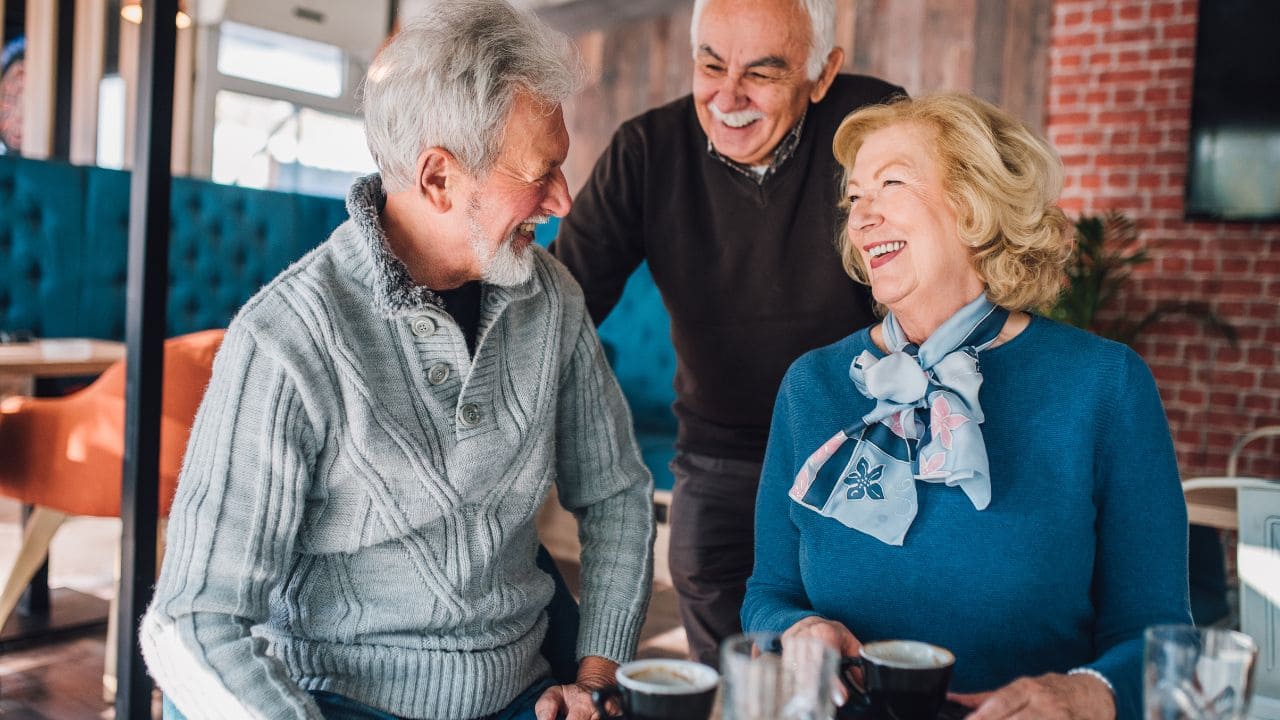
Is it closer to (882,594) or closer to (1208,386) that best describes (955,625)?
(882,594)

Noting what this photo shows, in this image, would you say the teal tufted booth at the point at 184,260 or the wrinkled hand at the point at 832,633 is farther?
the teal tufted booth at the point at 184,260

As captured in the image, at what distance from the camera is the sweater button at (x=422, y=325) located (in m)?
1.30

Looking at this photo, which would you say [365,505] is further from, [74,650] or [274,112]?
[274,112]

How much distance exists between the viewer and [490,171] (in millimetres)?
1328

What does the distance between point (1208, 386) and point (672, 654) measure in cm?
299

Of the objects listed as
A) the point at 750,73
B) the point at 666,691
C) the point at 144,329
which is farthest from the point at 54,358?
the point at 666,691

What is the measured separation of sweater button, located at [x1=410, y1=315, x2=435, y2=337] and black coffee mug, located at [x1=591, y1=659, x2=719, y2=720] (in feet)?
1.79

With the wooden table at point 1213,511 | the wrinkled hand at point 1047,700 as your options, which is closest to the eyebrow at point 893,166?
the wrinkled hand at point 1047,700

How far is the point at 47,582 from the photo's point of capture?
361 centimetres

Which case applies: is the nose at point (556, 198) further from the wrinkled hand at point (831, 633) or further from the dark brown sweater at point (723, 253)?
the dark brown sweater at point (723, 253)

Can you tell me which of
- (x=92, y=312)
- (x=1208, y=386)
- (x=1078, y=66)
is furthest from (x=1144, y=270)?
(x=92, y=312)

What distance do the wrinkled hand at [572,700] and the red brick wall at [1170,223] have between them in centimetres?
436

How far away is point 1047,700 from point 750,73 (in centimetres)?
130

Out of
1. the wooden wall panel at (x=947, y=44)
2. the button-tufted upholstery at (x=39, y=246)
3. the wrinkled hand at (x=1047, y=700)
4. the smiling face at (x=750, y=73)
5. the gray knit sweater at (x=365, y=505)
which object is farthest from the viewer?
the wooden wall panel at (x=947, y=44)
